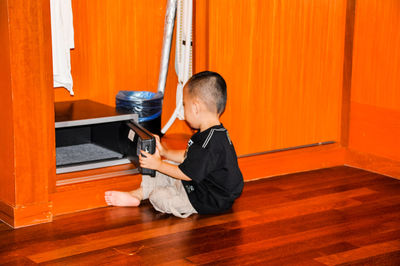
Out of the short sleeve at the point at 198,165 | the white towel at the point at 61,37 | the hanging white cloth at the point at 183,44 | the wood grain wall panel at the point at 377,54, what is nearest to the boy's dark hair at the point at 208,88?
the short sleeve at the point at 198,165

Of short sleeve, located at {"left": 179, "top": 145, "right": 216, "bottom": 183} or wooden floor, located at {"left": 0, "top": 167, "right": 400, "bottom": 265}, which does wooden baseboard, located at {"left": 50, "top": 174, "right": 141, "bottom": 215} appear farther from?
short sleeve, located at {"left": 179, "top": 145, "right": 216, "bottom": 183}

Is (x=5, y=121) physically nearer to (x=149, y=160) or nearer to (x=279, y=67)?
(x=149, y=160)

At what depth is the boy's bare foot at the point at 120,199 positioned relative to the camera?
208 cm

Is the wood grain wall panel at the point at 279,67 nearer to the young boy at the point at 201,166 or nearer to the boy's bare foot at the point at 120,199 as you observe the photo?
the young boy at the point at 201,166

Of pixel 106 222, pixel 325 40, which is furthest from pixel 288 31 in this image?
→ pixel 106 222

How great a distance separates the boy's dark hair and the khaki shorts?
0.32m

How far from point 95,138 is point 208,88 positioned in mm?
956

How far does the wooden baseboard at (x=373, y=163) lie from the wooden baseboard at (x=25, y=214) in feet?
4.58

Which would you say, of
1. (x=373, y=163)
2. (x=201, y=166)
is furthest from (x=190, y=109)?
(x=373, y=163)

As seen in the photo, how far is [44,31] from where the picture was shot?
1883 millimetres

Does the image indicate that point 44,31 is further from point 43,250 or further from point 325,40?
point 325,40

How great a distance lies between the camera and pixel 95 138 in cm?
277

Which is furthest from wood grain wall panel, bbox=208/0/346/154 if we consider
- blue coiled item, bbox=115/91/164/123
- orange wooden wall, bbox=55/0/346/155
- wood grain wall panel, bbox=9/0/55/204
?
wood grain wall panel, bbox=9/0/55/204

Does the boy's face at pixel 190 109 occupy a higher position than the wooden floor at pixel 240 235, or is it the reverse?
the boy's face at pixel 190 109
